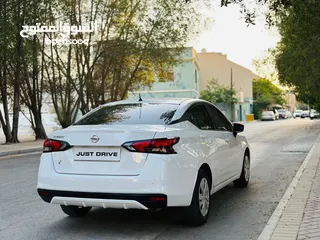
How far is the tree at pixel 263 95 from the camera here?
278ft

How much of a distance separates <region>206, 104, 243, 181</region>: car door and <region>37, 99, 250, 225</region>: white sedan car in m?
0.85

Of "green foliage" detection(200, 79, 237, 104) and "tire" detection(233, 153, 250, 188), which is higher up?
"green foliage" detection(200, 79, 237, 104)

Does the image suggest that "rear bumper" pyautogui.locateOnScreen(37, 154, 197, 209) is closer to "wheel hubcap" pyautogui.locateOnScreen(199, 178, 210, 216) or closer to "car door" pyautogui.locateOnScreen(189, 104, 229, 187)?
"wheel hubcap" pyautogui.locateOnScreen(199, 178, 210, 216)

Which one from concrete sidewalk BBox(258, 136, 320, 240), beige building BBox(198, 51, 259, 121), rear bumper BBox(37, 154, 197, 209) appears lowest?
concrete sidewalk BBox(258, 136, 320, 240)

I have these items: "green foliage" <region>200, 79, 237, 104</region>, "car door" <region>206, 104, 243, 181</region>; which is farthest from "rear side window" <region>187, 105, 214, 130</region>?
"green foliage" <region>200, 79, 237, 104</region>

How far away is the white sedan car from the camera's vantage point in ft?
16.9

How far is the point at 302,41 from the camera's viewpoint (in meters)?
17.7

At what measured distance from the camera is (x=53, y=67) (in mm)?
26406

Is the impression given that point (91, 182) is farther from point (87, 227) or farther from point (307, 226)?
point (307, 226)

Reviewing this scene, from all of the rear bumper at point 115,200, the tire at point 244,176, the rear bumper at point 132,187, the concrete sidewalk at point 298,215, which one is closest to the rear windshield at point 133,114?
the rear bumper at point 132,187

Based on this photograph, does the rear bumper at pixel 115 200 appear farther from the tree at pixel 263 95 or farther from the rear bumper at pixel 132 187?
the tree at pixel 263 95

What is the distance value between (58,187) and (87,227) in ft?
2.52

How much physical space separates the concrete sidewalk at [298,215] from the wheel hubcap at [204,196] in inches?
32.2

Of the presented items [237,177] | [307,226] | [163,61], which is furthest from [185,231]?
[163,61]
